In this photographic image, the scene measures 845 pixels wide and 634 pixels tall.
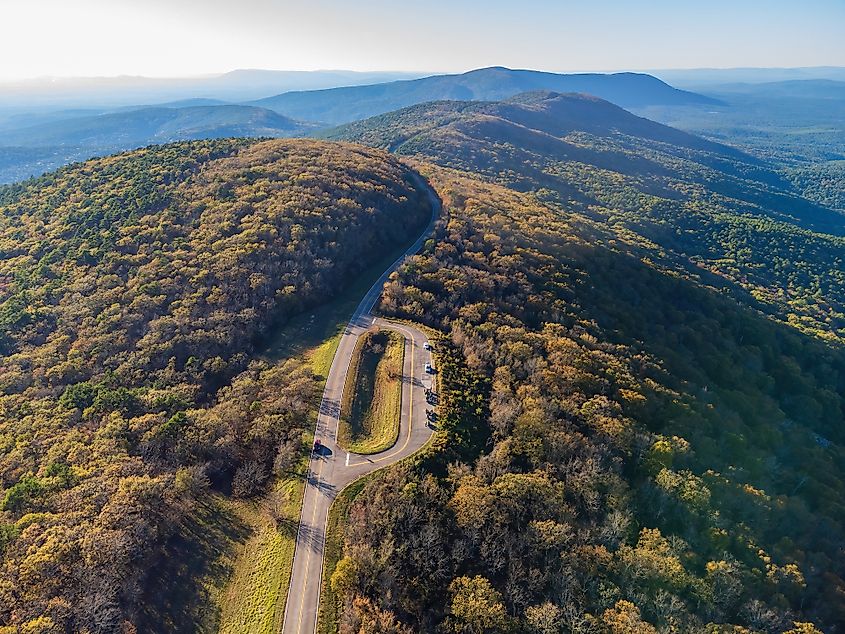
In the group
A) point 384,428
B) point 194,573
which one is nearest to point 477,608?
point 384,428

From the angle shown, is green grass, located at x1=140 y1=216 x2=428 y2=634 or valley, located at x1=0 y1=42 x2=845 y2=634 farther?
valley, located at x1=0 y1=42 x2=845 y2=634

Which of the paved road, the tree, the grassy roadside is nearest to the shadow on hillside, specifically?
the grassy roadside

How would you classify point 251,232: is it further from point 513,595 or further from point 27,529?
point 513,595

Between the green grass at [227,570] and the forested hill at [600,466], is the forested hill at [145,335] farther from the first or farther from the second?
the forested hill at [600,466]

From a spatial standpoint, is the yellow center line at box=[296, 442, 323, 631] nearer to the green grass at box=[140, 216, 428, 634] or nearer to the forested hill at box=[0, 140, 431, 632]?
the green grass at box=[140, 216, 428, 634]

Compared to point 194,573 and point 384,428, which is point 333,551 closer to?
point 194,573
